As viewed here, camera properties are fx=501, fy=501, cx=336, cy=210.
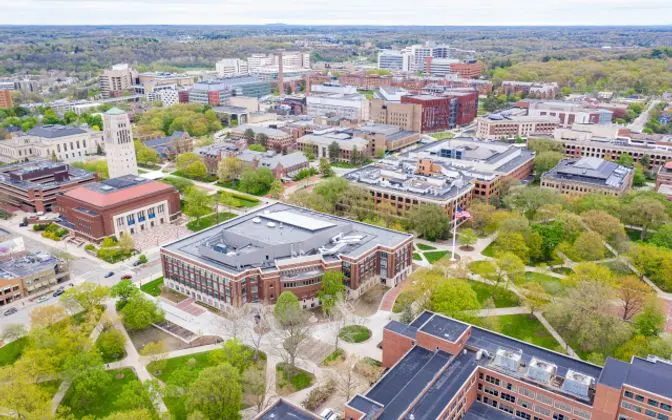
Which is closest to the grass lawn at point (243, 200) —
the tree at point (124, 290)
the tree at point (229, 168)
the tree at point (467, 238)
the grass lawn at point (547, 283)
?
the tree at point (229, 168)

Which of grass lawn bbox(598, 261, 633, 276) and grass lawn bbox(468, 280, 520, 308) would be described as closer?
grass lawn bbox(468, 280, 520, 308)

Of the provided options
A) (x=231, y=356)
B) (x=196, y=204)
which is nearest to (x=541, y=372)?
(x=231, y=356)

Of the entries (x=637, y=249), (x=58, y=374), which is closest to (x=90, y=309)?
(x=58, y=374)

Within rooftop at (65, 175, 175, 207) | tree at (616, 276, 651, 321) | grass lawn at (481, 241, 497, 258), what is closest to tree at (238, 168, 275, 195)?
rooftop at (65, 175, 175, 207)

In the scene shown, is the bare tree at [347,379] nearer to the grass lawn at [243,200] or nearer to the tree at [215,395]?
the tree at [215,395]

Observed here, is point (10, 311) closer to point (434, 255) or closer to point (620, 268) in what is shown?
point (434, 255)

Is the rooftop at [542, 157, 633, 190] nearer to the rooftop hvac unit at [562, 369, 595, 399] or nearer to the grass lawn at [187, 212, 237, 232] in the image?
the rooftop hvac unit at [562, 369, 595, 399]

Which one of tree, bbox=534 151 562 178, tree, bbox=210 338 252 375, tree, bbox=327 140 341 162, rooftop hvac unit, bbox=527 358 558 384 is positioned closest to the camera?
rooftop hvac unit, bbox=527 358 558 384
